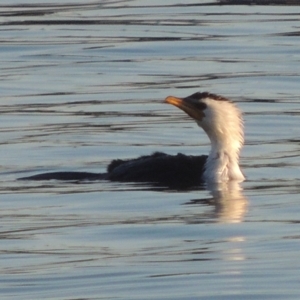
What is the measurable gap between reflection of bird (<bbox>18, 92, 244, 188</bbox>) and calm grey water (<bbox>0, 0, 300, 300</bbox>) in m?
0.24

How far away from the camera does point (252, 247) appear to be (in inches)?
423

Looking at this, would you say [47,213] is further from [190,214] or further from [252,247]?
[252,247]

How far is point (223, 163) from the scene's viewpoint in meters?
14.6

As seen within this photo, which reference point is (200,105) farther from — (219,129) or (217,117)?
(219,129)

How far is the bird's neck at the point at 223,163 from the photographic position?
573 inches

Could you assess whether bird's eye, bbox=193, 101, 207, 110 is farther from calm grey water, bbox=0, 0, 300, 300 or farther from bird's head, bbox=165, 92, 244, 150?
calm grey water, bbox=0, 0, 300, 300

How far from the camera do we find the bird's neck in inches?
573

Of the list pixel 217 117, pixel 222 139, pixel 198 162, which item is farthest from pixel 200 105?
pixel 198 162

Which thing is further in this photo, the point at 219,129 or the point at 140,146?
the point at 140,146

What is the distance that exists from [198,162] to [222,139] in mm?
346

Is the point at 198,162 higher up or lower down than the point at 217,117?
lower down

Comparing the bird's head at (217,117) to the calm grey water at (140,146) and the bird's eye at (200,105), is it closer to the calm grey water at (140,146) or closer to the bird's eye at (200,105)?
the bird's eye at (200,105)

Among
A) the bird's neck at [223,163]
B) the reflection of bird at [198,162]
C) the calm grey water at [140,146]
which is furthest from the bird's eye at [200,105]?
the calm grey water at [140,146]

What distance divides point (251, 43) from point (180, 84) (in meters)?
4.98
